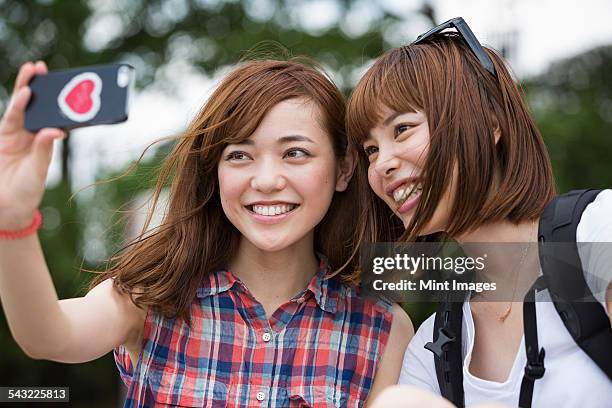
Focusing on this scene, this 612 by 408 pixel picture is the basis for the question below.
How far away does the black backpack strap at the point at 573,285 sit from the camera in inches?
61.1

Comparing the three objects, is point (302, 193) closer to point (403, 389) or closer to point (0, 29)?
point (403, 389)

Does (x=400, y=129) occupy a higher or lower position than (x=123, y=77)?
higher

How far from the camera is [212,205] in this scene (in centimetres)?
218

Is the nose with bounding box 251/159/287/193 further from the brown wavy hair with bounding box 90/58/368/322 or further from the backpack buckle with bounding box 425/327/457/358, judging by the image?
the backpack buckle with bounding box 425/327/457/358

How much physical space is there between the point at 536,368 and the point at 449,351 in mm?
295

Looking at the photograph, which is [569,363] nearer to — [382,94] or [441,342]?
[441,342]

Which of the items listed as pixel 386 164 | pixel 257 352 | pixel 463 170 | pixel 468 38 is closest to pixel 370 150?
pixel 386 164

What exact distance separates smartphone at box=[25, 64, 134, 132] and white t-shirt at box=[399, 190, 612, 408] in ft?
3.15

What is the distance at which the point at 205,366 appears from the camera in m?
2.01

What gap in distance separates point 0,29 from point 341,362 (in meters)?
6.08

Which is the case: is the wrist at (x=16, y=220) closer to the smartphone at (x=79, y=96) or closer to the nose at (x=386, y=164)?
the smartphone at (x=79, y=96)

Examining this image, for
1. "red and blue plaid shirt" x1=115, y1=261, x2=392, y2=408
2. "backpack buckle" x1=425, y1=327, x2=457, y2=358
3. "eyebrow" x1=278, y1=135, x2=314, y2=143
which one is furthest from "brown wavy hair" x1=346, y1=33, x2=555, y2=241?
"red and blue plaid shirt" x1=115, y1=261, x2=392, y2=408

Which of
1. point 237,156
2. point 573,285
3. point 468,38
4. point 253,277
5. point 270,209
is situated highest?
point 468,38

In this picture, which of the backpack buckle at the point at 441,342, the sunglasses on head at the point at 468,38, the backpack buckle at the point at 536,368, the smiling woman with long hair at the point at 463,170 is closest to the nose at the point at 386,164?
the smiling woman with long hair at the point at 463,170
